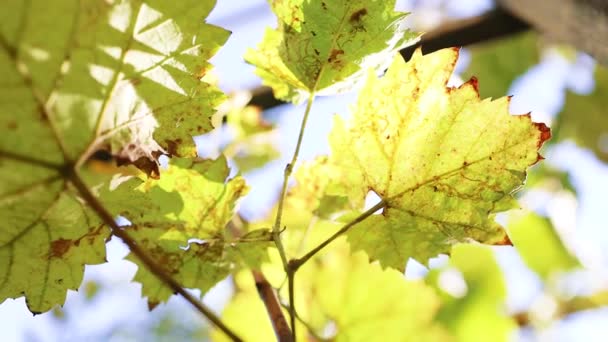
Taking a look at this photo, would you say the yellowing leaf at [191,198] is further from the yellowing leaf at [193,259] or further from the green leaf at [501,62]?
the green leaf at [501,62]

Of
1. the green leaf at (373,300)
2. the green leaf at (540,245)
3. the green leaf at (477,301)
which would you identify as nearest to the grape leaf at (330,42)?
the green leaf at (373,300)

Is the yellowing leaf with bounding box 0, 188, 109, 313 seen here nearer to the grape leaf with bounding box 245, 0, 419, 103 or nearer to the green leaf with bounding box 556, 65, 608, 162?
the grape leaf with bounding box 245, 0, 419, 103

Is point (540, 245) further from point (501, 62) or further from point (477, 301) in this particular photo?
point (501, 62)

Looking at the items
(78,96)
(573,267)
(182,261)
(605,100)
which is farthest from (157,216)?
(605,100)

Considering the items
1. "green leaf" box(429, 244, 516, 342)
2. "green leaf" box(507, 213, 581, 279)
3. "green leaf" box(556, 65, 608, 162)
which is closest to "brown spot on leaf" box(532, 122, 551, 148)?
"green leaf" box(429, 244, 516, 342)

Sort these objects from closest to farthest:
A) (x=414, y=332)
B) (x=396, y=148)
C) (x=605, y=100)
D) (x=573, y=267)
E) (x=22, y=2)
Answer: (x=22, y=2) < (x=396, y=148) < (x=414, y=332) < (x=573, y=267) < (x=605, y=100)

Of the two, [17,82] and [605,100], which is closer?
[17,82]

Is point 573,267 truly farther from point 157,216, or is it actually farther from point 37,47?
point 37,47
